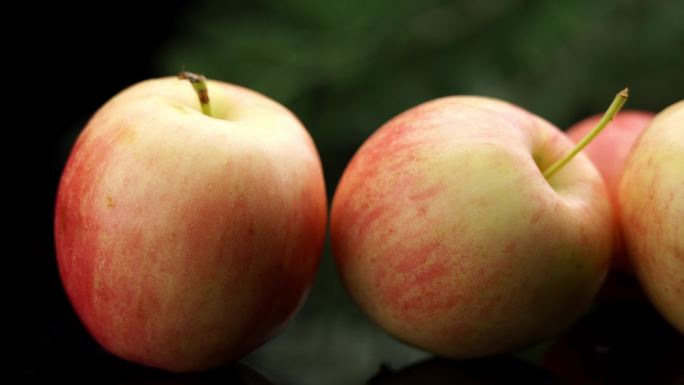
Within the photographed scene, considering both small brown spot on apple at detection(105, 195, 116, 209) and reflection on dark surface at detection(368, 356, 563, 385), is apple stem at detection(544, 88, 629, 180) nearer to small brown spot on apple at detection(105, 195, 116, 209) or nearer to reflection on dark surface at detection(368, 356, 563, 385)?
reflection on dark surface at detection(368, 356, 563, 385)

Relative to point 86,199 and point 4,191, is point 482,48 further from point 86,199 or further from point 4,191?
point 86,199

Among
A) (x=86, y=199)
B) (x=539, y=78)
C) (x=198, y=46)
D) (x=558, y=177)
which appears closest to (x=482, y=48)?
(x=539, y=78)

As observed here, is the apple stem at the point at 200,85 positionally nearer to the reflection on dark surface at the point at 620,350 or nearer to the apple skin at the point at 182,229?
the apple skin at the point at 182,229

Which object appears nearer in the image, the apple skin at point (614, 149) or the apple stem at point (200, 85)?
the apple stem at point (200, 85)

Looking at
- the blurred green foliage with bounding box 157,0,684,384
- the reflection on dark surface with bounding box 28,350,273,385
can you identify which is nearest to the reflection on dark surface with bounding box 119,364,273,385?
the reflection on dark surface with bounding box 28,350,273,385

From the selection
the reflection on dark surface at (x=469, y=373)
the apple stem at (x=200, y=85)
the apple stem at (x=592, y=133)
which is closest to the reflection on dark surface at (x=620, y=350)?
the reflection on dark surface at (x=469, y=373)
